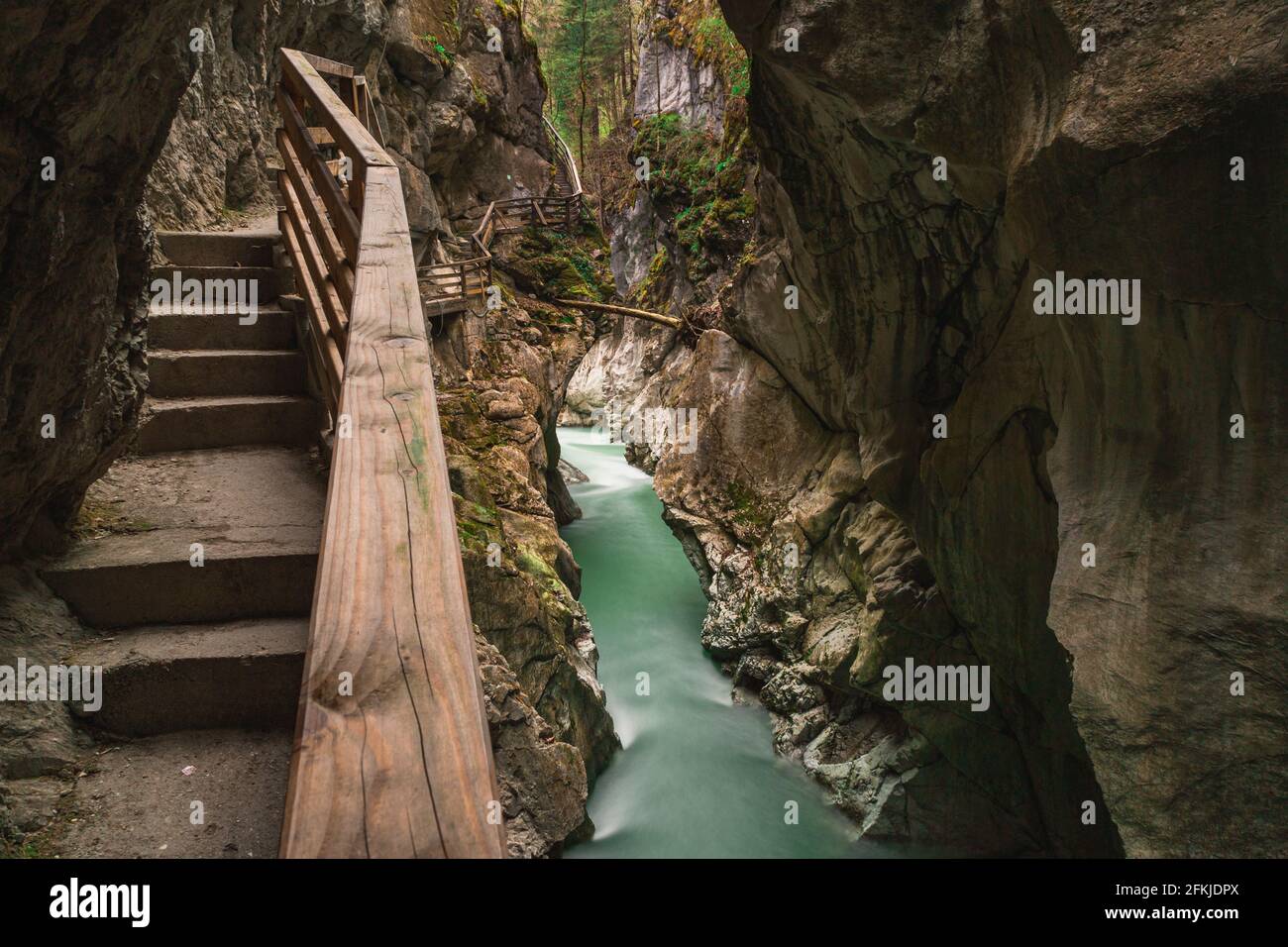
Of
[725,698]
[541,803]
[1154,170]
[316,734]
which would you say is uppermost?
[1154,170]

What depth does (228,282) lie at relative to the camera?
14.6 ft

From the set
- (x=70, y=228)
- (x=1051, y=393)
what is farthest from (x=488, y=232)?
(x=70, y=228)

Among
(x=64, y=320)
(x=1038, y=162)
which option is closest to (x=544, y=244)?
(x=1038, y=162)

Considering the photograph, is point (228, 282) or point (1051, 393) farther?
point (1051, 393)

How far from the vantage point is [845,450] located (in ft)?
37.7

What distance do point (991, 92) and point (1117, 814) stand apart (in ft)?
14.8

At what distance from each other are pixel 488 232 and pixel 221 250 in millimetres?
14346

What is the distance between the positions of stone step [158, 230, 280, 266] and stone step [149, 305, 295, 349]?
934 millimetres

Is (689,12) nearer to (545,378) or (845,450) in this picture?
(545,378)

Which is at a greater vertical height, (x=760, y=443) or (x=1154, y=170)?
(x=1154, y=170)

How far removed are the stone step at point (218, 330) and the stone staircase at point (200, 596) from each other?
215 mm

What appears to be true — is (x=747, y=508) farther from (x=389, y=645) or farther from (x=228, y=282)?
(x=389, y=645)

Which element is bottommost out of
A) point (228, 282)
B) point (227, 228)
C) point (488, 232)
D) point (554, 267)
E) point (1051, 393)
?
point (1051, 393)

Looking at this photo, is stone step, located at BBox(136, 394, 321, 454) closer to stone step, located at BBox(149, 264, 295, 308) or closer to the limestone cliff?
stone step, located at BBox(149, 264, 295, 308)
